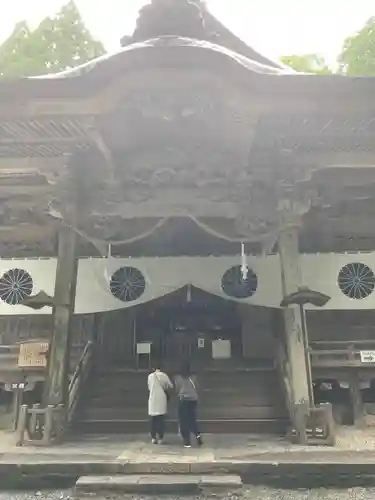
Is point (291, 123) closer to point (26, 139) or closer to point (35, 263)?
point (26, 139)

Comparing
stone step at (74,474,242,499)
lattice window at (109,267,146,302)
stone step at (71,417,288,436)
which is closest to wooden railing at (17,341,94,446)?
stone step at (71,417,288,436)

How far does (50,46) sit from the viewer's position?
703 inches

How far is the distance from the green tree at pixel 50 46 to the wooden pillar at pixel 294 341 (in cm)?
1190

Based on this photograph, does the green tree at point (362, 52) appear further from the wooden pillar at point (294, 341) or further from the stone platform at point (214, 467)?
the stone platform at point (214, 467)

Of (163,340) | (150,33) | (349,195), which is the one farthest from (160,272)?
(150,33)

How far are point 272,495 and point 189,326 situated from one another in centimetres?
836

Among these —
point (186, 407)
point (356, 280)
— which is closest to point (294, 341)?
point (186, 407)

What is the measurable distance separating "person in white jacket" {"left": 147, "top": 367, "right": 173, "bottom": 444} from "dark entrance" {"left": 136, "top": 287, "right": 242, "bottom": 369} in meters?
4.95

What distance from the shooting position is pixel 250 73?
7.10 m

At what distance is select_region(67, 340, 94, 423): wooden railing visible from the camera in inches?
352

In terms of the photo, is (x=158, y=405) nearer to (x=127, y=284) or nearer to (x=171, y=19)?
(x=127, y=284)

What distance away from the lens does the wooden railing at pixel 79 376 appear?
8.93 metres

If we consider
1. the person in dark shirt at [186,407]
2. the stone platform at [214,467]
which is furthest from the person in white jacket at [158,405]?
the stone platform at [214,467]

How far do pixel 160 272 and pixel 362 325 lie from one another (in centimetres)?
Result: 467
